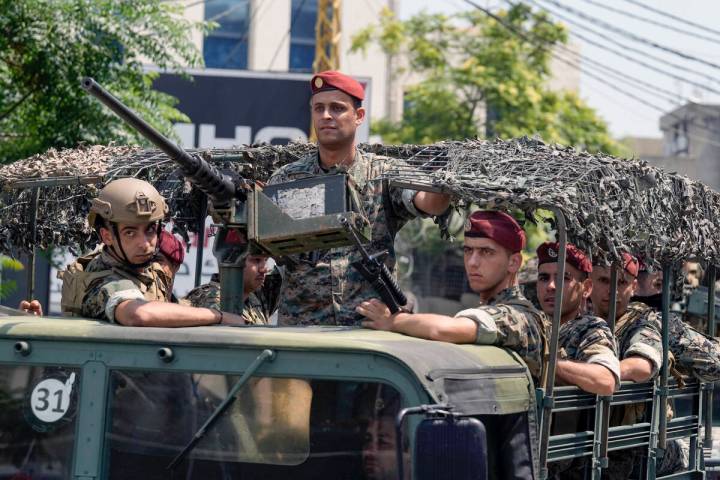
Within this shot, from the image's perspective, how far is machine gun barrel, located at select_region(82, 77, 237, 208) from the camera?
464 centimetres

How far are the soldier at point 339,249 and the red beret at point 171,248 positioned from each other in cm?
64

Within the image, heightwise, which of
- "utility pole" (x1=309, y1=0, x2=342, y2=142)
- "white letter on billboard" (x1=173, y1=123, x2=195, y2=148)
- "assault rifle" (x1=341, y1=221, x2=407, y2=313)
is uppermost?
"utility pole" (x1=309, y1=0, x2=342, y2=142)

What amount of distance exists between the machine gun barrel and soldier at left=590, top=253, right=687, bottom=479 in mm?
1527

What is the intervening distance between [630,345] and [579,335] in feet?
1.78

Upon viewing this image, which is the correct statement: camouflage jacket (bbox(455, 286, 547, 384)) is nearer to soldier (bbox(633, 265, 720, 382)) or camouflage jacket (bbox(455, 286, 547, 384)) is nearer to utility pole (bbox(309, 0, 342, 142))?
soldier (bbox(633, 265, 720, 382))

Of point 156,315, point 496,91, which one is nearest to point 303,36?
point 496,91

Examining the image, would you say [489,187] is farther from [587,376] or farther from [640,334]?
[640,334]

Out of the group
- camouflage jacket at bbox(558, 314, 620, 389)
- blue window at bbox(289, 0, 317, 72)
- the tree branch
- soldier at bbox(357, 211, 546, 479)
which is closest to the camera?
soldier at bbox(357, 211, 546, 479)

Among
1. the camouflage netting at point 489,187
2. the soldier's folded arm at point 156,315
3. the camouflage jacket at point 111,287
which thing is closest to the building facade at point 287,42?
the camouflage netting at point 489,187

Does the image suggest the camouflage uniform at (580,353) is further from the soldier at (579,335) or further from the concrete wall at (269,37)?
the concrete wall at (269,37)

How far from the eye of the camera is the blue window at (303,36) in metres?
37.7

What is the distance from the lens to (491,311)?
4742 mm

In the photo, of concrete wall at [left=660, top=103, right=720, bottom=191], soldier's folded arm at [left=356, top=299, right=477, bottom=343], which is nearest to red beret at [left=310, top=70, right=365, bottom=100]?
soldier's folded arm at [left=356, top=299, right=477, bottom=343]

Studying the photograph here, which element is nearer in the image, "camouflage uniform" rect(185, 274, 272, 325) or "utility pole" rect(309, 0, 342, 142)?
"camouflage uniform" rect(185, 274, 272, 325)
